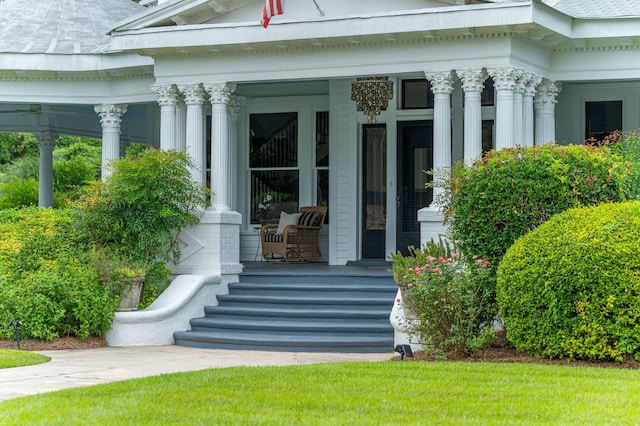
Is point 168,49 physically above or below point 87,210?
above

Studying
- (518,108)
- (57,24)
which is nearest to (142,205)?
(518,108)

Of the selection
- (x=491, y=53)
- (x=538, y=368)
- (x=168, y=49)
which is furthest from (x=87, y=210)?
(x=538, y=368)

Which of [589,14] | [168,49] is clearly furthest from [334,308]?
[589,14]

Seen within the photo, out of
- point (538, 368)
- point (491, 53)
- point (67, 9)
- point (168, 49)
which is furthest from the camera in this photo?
point (67, 9)

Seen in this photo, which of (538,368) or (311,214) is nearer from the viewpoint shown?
(538,368)

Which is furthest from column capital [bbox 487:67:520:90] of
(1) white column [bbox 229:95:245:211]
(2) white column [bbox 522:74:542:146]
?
(1) white column [bbox 229:95:245:211]

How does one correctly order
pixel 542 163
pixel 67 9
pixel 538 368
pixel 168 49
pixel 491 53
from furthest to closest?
1. pixel 67 9
2. pixel 168 49
3. pixel 491 53
4. pixel 542 163
5. pixel 538 368

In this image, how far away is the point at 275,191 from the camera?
18.4 meters

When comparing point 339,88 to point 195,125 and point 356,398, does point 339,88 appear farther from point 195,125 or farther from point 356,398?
point 356,398

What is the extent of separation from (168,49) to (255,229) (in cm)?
443

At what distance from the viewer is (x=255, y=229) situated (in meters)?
18.3

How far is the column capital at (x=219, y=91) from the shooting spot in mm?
14969

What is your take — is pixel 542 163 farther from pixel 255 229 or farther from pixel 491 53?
pixel 255 229

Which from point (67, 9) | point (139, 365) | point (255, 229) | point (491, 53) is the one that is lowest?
point (139, 365)
